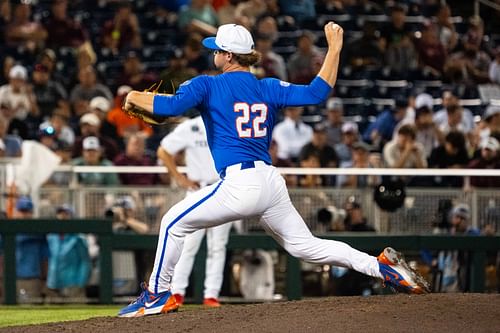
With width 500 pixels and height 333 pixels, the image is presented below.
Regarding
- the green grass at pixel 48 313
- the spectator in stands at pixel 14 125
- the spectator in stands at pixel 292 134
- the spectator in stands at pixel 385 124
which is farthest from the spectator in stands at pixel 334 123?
the green grass at pixel 48 313

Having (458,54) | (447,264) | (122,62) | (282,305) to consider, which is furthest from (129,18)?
(282,305)

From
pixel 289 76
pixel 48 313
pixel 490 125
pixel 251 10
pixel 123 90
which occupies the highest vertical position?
pixel 251 10

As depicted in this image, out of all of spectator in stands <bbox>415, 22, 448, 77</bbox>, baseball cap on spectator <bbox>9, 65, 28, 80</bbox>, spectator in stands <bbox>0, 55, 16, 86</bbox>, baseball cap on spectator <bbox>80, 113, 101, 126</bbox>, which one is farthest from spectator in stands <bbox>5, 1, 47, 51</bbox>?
spectator in stands <bbox>415, 22, 448, 77</bbox>

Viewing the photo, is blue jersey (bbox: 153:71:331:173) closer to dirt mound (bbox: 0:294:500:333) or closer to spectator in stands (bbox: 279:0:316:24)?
dirt mound (bbox: 0:294:500:333)

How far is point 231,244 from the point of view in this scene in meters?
12.5

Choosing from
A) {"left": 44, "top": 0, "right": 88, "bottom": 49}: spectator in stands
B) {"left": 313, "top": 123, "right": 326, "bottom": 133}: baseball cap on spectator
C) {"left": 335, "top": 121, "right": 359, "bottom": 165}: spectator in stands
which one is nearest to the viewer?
{"left": 313, "top": 123, "right": 326, "bottom": 133}: baseball cap on spectator

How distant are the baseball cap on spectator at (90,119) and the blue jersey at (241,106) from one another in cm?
685

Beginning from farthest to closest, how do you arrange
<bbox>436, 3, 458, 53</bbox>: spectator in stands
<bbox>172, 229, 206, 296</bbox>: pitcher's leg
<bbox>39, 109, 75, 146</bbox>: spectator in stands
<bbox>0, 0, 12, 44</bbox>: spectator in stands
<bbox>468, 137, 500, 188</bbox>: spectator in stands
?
<bbox>436, 3, 458, 53</bbox>: spectator in stands
<bbox>0, 0, 12, 44</bbox>: spectator in stands
<bbox>39, 109, 75, 146</bbox>: spectator in stands
<bbox>468, 137, 500, 188</bbox>: spectator in stands
<bbox>172, 229, 206, 296</bbox>: pitcher's leg

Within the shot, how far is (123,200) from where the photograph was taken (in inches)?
508

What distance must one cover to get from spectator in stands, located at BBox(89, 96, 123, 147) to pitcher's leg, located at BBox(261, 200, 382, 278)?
748 centimetres

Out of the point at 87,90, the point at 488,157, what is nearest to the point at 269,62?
the point at 87,90

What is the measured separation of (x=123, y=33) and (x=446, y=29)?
562 cm

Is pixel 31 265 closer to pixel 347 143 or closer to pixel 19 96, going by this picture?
pixel 19 96

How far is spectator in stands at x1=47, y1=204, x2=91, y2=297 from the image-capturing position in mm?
12508
